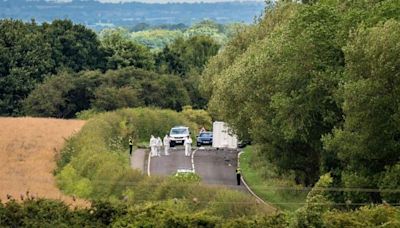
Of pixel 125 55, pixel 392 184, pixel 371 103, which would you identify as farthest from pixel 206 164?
pixel 125 55

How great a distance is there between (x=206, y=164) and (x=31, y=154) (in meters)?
8.35

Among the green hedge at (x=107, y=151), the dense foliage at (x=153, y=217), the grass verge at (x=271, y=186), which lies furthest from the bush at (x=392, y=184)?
the green hedge at (x=107, y=151)

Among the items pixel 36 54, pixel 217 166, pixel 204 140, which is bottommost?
pixel 217 166

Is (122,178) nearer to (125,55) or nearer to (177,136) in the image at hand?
(177,136)

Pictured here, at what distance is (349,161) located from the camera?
3127 centimetres

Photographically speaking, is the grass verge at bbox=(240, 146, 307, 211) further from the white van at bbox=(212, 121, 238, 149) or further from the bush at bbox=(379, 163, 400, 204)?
the white van at bbox=(212, 121, 238, 149)

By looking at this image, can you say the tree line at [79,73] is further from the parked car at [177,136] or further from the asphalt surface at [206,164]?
the asphalt surface at [206,164]

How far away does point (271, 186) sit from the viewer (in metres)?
37.7

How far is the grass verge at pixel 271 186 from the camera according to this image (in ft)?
114

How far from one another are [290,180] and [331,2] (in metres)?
7.22

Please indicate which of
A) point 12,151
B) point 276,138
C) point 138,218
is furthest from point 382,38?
point 12,151

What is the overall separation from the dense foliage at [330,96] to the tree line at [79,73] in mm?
30394

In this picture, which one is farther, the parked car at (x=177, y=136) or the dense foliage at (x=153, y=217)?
the parked car at (x=177, y=136)

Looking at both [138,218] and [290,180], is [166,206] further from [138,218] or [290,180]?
[290,180]
